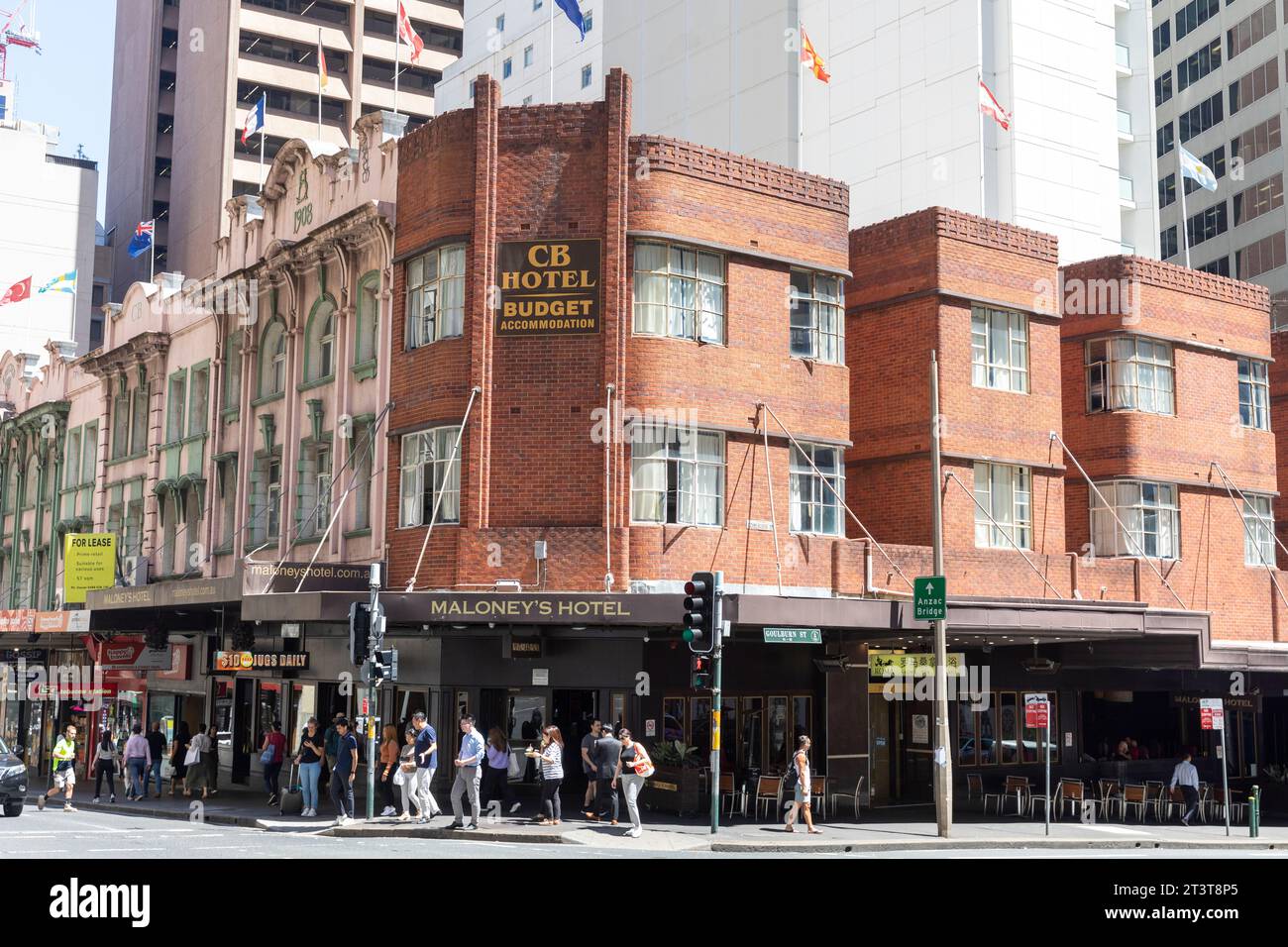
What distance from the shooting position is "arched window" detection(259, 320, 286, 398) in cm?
3466

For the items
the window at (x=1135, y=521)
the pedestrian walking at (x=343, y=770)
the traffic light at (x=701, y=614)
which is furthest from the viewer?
the window at (x=1135, y=521)

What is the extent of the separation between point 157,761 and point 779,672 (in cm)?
1419

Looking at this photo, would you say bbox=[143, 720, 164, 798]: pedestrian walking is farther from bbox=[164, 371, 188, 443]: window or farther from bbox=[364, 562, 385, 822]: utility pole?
bbox=[364, 562, 385, 822]: utility pole

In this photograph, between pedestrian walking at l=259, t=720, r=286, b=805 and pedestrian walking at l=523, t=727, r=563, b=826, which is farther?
pedestrian walking at l=259, t=720, r=286, b=805

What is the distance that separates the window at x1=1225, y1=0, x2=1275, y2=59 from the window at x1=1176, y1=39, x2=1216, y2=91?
1.06 meters

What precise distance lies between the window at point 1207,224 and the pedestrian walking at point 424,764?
57.6m

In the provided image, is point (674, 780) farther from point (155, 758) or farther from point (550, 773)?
point (155, 758)

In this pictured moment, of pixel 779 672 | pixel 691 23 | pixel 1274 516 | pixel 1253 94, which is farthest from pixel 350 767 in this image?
pixel 1253 94

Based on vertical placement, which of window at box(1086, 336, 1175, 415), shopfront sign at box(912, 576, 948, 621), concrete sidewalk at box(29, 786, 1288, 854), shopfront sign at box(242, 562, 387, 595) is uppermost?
window at box(1086, 336, 1175, 415)

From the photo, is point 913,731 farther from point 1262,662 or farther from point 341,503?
point 341,503

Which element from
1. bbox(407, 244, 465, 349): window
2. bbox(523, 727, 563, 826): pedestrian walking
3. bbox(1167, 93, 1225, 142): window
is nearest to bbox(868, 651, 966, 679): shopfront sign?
bbox(523, 727, 563, 826): pedestrian walking

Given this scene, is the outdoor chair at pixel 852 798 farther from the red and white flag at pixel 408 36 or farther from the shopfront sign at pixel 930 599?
the red and white flag at pixel 408 36

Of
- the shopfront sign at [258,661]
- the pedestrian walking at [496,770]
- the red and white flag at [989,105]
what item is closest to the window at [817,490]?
the pedestrian walking at [496,770]

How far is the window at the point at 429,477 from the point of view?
27.6m
